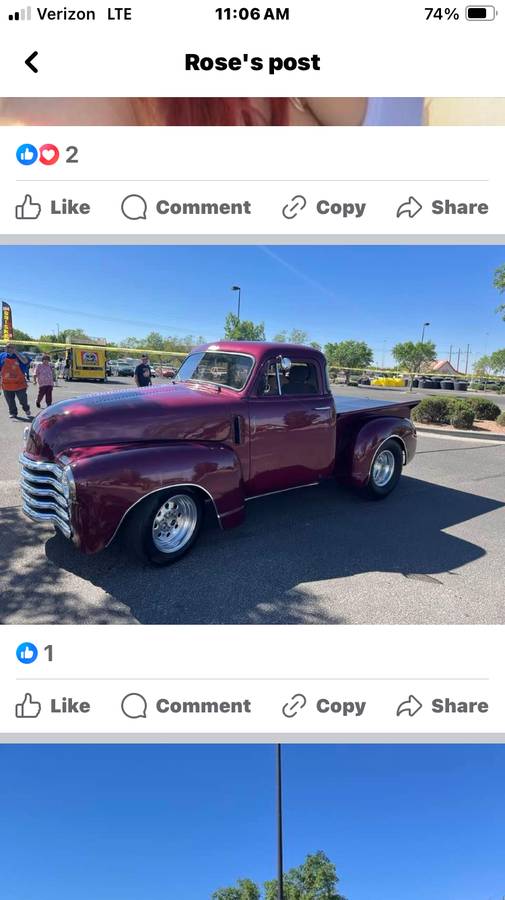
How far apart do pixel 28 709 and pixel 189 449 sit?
2.18m

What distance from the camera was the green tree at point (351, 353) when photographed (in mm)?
69125

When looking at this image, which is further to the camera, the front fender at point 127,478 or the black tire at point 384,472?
the black tire at point 384,472

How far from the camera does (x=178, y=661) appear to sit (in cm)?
235

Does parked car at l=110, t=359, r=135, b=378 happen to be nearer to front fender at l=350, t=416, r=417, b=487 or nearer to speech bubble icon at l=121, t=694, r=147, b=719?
front fender at l=350, t=416, r=417, b=487

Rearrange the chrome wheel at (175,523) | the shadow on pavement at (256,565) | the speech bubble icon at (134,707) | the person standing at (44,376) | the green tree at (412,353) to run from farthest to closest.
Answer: the green tree at (412,353) < the person standing at (44,376) < the chrome wheel at (175,523) < the shadow on pavement at (256,565) < the speech bubble icon at (134,707)

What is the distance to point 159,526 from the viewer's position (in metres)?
3.93

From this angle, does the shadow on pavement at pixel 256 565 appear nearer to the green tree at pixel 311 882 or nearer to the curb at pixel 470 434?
the curb at pixel 470 434

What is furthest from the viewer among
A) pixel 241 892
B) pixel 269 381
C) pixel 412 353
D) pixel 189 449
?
pixel 412 353
